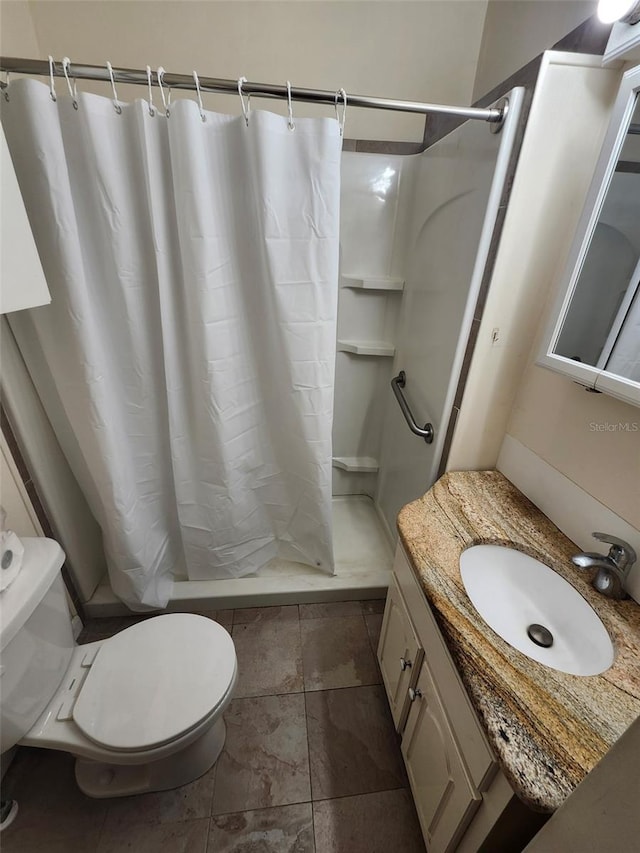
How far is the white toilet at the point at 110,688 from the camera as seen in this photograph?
0.86 metres

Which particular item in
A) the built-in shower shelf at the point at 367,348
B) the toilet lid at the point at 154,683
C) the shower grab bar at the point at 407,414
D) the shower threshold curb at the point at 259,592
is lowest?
the shower threshold curb at the point at 259,592

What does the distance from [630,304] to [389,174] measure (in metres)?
1.17

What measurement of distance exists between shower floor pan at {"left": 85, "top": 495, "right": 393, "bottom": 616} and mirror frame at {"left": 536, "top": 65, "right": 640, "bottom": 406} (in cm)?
121

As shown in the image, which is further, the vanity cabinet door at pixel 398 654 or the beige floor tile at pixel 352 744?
the beige floor tile at pixel 352 744

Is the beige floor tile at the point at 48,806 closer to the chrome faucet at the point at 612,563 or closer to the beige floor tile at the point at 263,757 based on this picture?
the beige floor tile at the point at 263,757

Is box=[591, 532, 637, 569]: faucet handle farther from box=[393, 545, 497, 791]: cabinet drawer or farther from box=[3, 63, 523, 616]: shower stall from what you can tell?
box=[3, 63, 523, 616]: shower stall

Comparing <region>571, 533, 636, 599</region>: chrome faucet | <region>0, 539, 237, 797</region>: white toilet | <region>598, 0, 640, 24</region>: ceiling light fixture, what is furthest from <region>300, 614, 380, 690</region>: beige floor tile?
<region>598, 0, 640, 24</region>: ceiling light fixture

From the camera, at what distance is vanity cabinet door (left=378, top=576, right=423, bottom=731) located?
962mm

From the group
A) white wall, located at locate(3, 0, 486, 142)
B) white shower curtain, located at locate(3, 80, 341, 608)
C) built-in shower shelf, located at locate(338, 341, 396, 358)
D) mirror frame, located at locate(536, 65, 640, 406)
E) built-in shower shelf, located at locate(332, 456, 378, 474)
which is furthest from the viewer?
built-in shower shelf, located at locate(332, 456, 378, 474)

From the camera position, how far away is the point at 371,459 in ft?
A: 6.86

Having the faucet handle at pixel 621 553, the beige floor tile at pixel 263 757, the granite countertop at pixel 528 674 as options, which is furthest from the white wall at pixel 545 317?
the beige floor tile at pixel 263 757

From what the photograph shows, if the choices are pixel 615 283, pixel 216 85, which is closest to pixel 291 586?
pixel 615 283

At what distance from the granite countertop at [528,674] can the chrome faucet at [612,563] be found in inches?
1.0

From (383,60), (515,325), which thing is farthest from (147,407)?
(383,60)
